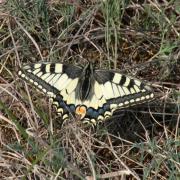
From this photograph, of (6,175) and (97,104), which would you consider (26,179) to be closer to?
(6,175)

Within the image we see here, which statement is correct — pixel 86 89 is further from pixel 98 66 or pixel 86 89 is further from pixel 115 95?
pixel 98 66

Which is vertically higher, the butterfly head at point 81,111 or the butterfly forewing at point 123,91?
the butterfly forewing at point 123,91

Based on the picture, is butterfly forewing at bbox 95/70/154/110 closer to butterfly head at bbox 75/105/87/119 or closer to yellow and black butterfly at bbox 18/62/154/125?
yellow and black butterfly at bbox 18/62/154/125

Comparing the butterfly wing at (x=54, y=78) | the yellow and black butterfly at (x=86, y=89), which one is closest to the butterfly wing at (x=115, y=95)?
the yellow and black butterfly at (x=86, y=89)

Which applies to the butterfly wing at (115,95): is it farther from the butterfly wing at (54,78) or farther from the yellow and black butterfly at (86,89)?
the butterfly wing at (54,78)

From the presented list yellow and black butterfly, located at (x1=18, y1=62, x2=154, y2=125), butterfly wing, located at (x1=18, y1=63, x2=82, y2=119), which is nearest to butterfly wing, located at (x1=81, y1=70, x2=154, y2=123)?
yellow and black butterfly, located at (x1=18, y1=62, x2=154, y2=125)

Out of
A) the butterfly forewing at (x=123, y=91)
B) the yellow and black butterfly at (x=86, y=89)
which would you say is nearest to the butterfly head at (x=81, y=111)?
the yellow and black butterfly at (x=86, y=89)

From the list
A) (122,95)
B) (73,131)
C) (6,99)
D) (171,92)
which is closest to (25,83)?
(6,99)
